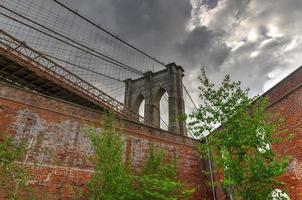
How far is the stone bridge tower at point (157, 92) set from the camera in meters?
20.6

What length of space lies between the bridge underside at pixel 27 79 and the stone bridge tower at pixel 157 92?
341 inches

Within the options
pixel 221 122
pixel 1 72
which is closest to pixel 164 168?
pixel 221 122

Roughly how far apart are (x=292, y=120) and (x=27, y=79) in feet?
36.1

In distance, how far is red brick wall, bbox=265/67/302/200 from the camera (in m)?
8.03

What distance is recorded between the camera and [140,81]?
26.0m

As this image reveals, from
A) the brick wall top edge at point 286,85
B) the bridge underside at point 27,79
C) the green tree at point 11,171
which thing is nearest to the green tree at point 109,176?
the green tree at point 11,171

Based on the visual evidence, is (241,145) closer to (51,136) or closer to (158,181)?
(158,181)

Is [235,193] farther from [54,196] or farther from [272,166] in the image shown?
[54,196]

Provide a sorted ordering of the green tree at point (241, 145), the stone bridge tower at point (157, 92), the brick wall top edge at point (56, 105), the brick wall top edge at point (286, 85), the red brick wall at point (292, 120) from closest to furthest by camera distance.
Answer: the green tree at point (241, 145) < the red brick wall at point (292, 120) < the brick wall top edge at point (56, 105) < the brick wall top edge at point (286, 85) < the stone bridge tower at point (157, 92)

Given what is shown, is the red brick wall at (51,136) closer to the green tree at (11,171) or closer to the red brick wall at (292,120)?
the green tree at (11,171)

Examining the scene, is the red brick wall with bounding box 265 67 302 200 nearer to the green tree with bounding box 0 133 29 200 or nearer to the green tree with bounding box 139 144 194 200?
the green tree with bounding box 139 144 194 200

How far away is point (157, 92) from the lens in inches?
930

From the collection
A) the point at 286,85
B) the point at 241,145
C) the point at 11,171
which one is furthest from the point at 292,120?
the point at 11,171

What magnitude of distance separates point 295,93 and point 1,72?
→ 11807 mm
